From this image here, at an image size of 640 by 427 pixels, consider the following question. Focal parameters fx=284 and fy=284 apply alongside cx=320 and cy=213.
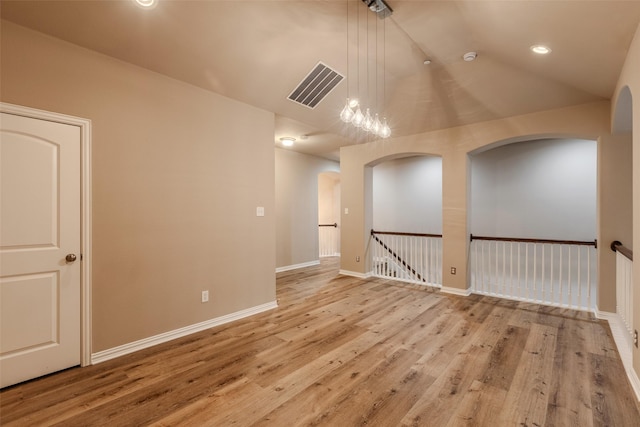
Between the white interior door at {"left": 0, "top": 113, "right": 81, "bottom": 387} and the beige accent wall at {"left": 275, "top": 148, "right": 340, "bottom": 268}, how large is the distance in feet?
14.0

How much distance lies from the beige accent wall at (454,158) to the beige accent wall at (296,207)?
1.35 metres

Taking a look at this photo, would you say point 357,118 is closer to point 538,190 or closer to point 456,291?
point 456,291

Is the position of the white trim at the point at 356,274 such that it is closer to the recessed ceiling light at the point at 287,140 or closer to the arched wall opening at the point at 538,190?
the arched wall opening at the point at 538,190

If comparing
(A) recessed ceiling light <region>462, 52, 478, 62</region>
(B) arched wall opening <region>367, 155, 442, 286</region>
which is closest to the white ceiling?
(A) recessed ceiling light <region>462, 52, 478, 62</region>

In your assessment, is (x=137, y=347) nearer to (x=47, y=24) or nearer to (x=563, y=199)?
(x=47, y=24)

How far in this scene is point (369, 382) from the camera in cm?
226

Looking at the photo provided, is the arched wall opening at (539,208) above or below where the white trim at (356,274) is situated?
above

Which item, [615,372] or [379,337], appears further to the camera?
[379,337]

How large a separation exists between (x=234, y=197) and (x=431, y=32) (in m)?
→ 2.87

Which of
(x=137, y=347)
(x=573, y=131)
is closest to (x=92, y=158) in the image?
(x=137, y=347)

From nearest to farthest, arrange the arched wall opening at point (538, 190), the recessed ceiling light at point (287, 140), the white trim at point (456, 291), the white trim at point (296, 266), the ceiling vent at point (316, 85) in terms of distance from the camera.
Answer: the ceiling vent at point (316, 85), the white trim at point (456, 291), the arched wall opening at point (538, 190), the recessed ceiling light at point (287, 140), the white trim at point (296, 266)

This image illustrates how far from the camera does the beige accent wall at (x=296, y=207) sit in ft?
21.8

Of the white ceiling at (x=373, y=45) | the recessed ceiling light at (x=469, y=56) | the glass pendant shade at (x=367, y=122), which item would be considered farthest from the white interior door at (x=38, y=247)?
the recessed ceiling light at (x=469, y=56)

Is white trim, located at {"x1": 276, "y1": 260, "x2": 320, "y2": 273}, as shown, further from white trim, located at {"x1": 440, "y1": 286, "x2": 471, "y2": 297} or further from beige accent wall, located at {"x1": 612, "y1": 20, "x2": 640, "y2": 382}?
beige accent wall, located at {"x1": 612, "y1": 20, "x2": 640, "y2": 382}
